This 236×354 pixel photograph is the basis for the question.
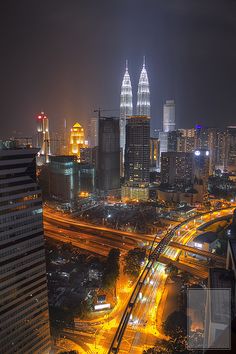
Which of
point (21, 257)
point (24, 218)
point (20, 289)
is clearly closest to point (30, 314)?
point (20, 289)

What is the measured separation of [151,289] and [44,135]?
1666 cm

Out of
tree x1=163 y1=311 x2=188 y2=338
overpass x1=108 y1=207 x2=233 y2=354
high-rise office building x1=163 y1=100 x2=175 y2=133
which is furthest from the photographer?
high-rise office building x1=163 y1=100 x2=175 y2=133

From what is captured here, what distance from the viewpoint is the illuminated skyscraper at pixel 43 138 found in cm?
2155

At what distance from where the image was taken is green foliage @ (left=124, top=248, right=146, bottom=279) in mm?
7570

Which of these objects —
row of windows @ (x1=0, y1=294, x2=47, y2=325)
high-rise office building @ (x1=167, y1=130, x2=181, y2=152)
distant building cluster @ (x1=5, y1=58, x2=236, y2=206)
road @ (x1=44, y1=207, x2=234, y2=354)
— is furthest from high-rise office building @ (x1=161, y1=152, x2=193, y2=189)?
row of windows @ (x1=0, y1=294, x2=47, y2=325)

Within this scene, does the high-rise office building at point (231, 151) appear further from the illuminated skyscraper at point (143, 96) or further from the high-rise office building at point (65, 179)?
the high-rise office building at point (65, 179)

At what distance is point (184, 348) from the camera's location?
4945 millimetres

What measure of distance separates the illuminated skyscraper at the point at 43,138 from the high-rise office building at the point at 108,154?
21.1 ft

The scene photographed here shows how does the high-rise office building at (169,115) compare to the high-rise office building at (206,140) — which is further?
the high-rise office building at (169,115)

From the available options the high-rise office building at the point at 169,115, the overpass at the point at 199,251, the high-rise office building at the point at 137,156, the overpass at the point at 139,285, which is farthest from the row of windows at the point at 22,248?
the high-rise office building at the point at 169,115

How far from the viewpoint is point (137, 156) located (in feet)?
54.1

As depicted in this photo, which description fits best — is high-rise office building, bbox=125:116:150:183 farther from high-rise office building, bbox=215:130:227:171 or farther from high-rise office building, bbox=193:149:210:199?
high-rise office building, bbox=215:130:227:171

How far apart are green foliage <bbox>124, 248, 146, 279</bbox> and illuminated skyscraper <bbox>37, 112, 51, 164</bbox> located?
14525mm

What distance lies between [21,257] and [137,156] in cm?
1236
